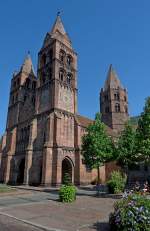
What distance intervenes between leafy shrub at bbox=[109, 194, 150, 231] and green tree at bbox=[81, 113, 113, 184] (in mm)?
16584

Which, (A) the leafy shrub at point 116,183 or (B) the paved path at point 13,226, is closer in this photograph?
(B) the paved path at point 13,226

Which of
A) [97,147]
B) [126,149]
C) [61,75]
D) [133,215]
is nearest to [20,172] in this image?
[61,75]

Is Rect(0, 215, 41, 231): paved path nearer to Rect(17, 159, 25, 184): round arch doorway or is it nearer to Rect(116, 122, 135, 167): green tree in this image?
Rect(116, 122, 135, 167): green tree

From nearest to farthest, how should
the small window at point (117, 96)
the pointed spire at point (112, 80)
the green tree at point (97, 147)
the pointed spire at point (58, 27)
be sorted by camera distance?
the green tree at point (97, 147), the pointed spire at point (58, 27), the small window at point (117, 96), the pointed spire at point (112, 80)

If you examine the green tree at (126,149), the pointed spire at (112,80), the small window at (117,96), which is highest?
the pointed spire at (112,80)

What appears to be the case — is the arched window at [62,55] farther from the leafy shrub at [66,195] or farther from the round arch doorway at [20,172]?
the leafy shrub at [66,195]

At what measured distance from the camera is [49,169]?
31734mm

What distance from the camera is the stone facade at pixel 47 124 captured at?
34.2m

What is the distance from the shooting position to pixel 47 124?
34781 mm

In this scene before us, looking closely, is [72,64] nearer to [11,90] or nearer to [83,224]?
[11,90]

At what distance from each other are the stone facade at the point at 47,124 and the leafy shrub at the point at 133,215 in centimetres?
2526

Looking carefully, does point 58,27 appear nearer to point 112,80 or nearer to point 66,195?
point 112,80

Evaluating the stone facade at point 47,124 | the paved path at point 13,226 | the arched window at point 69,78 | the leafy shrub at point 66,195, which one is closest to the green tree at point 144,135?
the leafy shrub at point 66,195

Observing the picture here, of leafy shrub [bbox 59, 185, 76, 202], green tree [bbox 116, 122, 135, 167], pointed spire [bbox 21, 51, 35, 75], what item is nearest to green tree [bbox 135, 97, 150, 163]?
green tree [bbox 116, 122, 135, 167]
